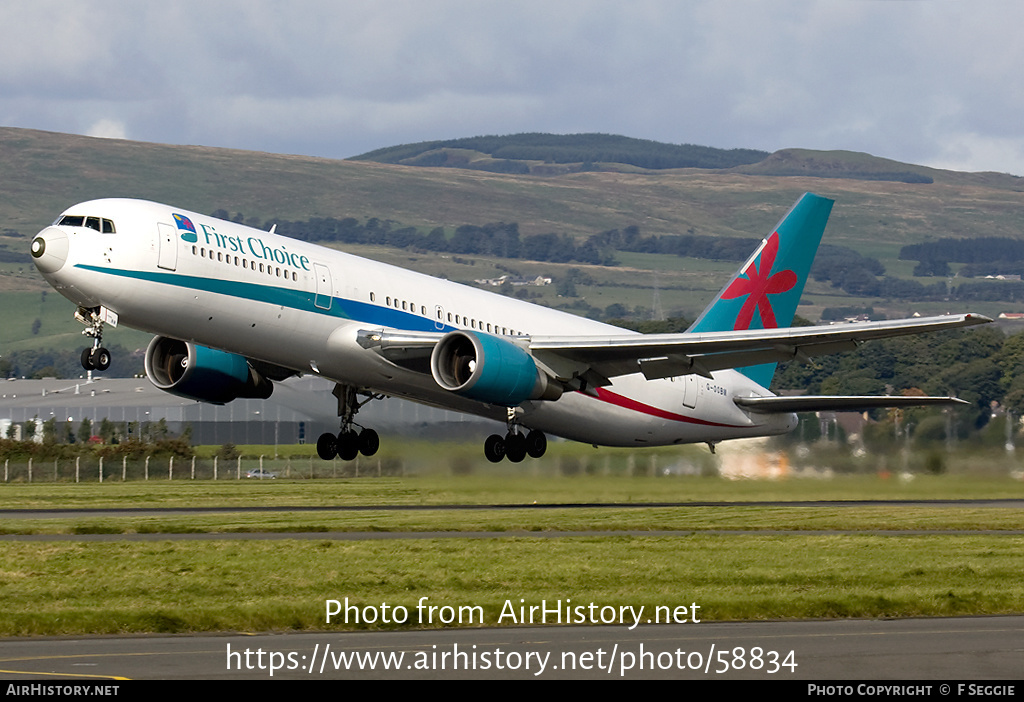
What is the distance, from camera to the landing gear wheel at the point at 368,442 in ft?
132

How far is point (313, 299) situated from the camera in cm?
3328

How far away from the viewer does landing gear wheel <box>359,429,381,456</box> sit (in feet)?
132

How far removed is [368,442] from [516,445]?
4249mm

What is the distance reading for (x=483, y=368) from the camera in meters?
33.9

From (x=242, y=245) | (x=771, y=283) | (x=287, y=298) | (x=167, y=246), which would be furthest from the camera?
(x=771, y=283)

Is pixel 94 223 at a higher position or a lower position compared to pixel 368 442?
higher

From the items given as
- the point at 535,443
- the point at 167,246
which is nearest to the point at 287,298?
the point at 167,246

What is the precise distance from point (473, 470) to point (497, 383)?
10.7 meters

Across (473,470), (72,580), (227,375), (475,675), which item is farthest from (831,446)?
(475,675)

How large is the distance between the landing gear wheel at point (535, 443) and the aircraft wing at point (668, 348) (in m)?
2.47

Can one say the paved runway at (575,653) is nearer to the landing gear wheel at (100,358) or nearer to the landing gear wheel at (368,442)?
the landing gear wheel at (100,358)

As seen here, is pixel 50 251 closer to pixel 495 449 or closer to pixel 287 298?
pixel 287 298

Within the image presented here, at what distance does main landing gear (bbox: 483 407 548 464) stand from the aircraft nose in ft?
44.1

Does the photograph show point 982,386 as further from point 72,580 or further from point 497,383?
point 72,580
